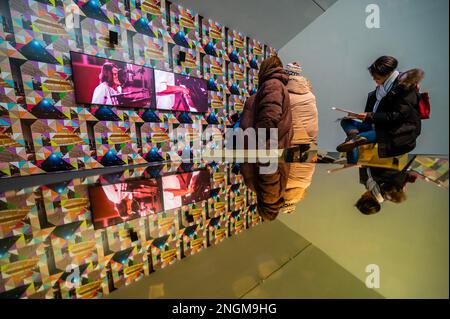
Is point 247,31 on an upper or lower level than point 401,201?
upper

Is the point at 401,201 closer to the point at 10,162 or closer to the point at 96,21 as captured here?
the point at 10,162

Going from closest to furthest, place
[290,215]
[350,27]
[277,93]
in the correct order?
[290,215] → [277,93] → [350,27]

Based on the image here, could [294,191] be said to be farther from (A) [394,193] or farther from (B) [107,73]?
(B) [107,73]

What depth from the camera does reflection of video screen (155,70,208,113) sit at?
2.33 metres

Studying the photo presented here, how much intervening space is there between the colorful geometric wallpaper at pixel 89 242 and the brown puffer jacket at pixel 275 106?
952 mm

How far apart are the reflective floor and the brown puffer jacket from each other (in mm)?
834

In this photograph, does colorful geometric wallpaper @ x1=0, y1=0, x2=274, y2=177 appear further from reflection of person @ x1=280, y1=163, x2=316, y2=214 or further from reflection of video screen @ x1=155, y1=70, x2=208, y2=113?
reflection of person @ x1=280, y1=163, x2=316, y2=214

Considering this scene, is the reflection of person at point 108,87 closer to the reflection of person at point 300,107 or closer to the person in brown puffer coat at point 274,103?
the person in brown puffer coat at point 274,103

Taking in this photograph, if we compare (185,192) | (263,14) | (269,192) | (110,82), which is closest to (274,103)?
(269,192)

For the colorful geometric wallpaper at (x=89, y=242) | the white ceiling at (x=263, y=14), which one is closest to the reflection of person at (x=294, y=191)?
the colorful geometric wallpaper at (x=89, y=242)

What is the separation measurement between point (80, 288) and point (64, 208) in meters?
0.44

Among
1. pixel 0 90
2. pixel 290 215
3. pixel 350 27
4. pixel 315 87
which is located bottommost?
pixel 290 215

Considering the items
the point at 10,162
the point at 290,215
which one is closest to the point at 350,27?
the point at 290,215
